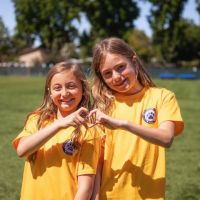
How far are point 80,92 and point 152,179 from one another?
0.64 meters

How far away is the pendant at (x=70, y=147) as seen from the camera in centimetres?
255

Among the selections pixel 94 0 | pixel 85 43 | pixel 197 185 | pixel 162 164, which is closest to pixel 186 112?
pixel 197 185

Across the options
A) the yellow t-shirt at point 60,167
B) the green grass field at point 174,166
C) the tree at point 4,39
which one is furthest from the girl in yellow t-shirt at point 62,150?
the tree at point 4,39

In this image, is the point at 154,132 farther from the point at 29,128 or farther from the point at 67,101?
the point at 29,128

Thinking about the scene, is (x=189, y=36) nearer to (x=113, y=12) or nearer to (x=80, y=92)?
(x=113, y=12)

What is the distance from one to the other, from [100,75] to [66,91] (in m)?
0.32

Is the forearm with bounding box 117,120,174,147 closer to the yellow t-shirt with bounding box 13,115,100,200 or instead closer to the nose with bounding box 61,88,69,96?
the yellow t-shirt with bounding box 13,115,100,200

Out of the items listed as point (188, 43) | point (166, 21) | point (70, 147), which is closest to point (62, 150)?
point (70, 147)

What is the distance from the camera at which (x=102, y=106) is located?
2.75 meters

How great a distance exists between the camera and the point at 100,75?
2.85 meters

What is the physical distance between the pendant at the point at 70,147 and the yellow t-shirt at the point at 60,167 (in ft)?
0.07

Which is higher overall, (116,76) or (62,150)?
(116,76)

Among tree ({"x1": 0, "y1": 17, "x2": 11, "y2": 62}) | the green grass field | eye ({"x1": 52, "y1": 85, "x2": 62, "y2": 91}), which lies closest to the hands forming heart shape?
eye ({"x1": 52, "y1": 85, "x2": 62, "y2": 91})

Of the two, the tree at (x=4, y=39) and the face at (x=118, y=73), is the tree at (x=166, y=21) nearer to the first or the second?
the tree at (x=4, y=39)
